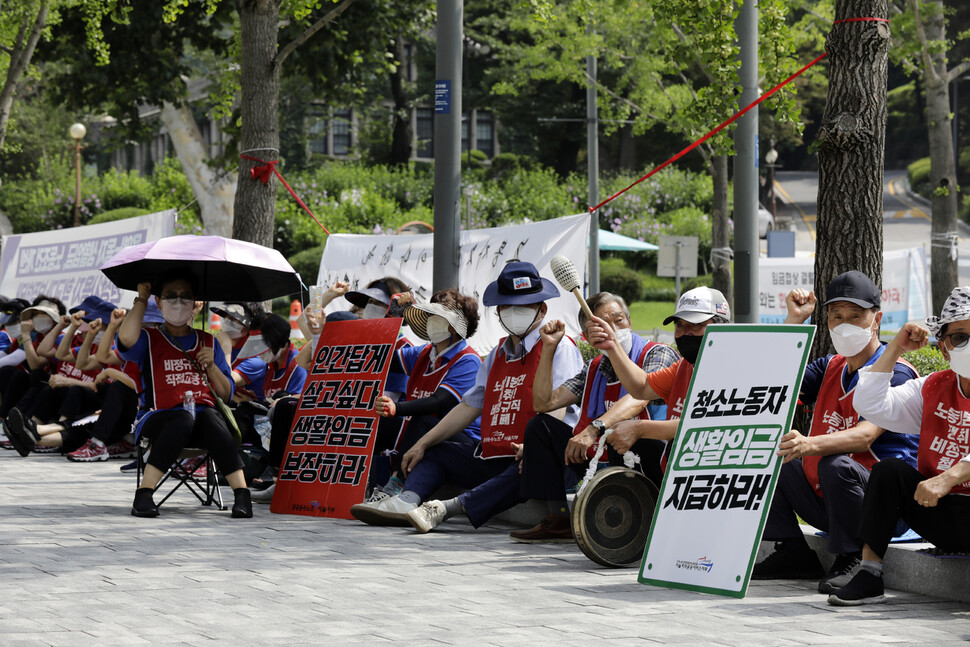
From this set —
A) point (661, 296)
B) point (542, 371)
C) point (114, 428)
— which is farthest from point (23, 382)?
point (661, 296)

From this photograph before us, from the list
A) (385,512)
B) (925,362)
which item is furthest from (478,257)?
(385,512)

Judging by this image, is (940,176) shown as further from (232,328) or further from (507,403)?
(507,403)

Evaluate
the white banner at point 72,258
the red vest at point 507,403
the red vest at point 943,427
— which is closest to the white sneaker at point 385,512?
the red vest at point 507,403

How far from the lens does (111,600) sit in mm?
5875

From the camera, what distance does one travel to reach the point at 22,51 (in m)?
21.6

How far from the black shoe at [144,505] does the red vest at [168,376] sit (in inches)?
22.2

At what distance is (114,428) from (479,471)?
4902 mm

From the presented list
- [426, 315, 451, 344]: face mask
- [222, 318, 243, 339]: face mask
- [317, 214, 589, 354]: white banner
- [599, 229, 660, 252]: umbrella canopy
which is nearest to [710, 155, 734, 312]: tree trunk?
[317, 214, 589, 354]: white banner

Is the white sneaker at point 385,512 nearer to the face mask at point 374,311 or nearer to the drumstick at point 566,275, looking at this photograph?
the face mask at point 374,311

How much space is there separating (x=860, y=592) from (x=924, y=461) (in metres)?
0.63

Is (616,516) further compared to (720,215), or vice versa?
(720,215)

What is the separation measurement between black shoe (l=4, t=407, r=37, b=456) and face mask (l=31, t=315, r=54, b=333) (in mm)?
1442

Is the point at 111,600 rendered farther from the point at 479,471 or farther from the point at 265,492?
the point at 265,492

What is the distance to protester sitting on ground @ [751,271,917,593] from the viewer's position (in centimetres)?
608
